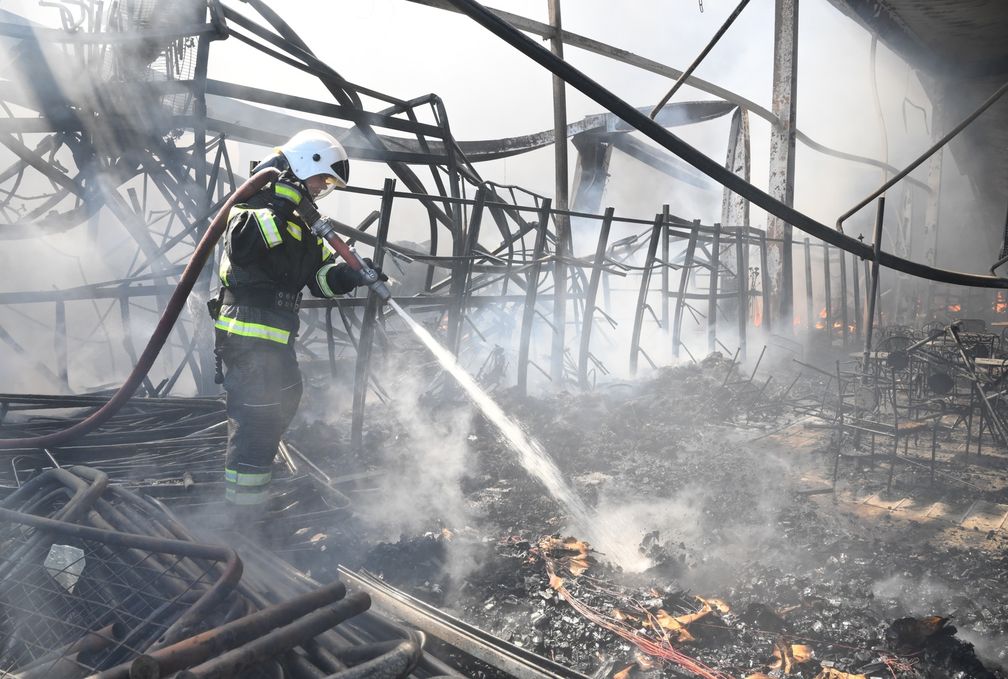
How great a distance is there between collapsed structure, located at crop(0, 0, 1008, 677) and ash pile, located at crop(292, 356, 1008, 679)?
5.6 inches

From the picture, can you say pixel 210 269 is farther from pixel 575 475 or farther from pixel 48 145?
pixel 575 475

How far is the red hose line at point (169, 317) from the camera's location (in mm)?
4227

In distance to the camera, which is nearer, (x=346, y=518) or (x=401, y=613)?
(x=401, y=613)

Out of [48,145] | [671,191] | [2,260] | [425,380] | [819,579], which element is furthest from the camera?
[671,191]

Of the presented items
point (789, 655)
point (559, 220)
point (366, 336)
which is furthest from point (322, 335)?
point (789, 655)

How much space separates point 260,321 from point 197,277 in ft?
2.95

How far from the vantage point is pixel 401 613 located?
10.8 ft

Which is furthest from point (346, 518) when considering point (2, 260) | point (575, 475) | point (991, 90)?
point (991, 90)

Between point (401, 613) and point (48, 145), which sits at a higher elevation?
point (48, 145)

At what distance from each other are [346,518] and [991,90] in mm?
20352

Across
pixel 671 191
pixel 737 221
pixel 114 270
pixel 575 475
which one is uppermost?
pixel 671 191

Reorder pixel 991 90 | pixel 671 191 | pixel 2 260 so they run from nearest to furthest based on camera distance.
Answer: pixel 2 260
pixel 991 90
pixel 671 191

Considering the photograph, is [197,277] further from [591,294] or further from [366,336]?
[591,294]

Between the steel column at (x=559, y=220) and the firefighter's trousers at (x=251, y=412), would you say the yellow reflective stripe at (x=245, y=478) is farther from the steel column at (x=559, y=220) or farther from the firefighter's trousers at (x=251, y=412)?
the steel column at (x=559, y=220)
